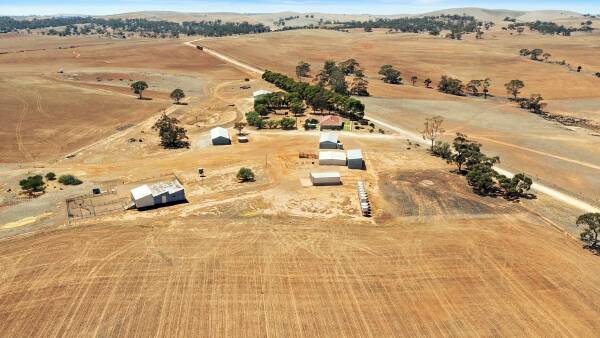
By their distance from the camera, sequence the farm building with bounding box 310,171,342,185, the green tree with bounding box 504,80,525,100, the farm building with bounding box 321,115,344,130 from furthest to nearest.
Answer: the green tree with bounding box 504,80,525,100
the farm building with bounding box 321,115,344,130
the farm building with bounding box 310,171,342,185

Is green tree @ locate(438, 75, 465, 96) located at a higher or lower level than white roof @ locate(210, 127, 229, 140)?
higher

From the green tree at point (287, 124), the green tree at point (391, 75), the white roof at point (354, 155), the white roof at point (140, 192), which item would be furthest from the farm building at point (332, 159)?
the green tree at point (391, 75)

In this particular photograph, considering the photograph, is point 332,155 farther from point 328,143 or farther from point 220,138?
point 220,138

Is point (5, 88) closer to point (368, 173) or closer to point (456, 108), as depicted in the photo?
point (368, 173)

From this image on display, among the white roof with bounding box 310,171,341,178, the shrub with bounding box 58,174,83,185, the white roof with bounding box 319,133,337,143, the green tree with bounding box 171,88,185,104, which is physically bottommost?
the shrub with bounding box 58,174,83,185

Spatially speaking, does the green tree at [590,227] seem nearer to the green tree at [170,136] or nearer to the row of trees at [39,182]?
the green tree at [170,136]

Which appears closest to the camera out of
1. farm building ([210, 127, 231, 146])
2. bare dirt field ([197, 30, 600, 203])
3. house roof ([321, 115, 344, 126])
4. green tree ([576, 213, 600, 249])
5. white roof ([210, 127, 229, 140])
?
green tree ([576, 213, 600, 249])

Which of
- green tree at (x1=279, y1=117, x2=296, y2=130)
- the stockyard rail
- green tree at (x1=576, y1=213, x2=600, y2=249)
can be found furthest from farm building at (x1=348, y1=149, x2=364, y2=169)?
the stockyard rail

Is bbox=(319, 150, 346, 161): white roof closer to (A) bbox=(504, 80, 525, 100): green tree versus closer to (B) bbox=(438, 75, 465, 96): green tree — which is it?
(B) bbox=(438, 75, 465, 96): green tree
